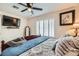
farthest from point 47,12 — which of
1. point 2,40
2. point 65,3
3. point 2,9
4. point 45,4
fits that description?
point 2,40

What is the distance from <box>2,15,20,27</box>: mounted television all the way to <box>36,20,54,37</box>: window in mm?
302

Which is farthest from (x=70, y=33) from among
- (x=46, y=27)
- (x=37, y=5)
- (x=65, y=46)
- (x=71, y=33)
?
(x=37, y=5)

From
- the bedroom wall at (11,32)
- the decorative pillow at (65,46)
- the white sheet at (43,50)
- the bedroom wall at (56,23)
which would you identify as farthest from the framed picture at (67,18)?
the bedroom wall at (11,32)

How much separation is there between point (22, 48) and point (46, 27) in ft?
1.52

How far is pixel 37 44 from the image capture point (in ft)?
5.59

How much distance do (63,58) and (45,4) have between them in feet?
2.64

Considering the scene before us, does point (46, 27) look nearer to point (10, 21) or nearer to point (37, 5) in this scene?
point (37, 5)

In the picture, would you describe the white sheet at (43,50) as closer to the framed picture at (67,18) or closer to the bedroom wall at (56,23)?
the bedroom wall at (56,23)

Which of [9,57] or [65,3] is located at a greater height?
[65,3]

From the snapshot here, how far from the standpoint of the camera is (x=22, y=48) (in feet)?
5.35

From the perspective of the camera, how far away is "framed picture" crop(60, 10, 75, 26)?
5.49ft

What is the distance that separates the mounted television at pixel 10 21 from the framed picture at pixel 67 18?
63 centimetres

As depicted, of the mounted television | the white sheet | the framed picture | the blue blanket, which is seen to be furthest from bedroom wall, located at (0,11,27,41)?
the framed picture

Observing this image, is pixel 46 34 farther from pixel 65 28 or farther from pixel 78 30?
pixel 78 30
